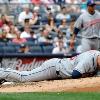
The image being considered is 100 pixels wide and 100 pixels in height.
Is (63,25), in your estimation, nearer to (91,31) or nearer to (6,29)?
(6,29)

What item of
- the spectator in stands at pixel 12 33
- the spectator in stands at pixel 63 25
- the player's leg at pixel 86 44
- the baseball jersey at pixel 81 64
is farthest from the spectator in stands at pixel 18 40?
the baseball jersey at pixel 81 64

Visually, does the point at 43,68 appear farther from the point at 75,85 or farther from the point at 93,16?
the point at 93,16

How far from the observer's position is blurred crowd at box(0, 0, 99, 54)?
1445 cm

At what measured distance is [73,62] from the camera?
795 cm

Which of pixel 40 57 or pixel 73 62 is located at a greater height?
pixel 73 62

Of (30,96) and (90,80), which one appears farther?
(90,80)

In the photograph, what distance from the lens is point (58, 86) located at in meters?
7.65

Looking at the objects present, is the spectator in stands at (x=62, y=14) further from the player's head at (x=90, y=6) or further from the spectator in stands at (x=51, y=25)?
the player's head at (x=90, y=6)

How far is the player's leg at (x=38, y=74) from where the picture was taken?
7.99 m

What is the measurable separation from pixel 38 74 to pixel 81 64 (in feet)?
2.73

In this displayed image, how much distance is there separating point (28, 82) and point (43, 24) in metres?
7.66


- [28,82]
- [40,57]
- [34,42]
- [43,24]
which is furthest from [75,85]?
[43,24]

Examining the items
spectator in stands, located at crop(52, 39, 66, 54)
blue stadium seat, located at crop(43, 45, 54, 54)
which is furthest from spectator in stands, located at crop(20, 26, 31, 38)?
spectator in stands, located at crop(52, 39, 66, 54)

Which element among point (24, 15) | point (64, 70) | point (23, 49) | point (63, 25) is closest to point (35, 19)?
point (24, 15)
